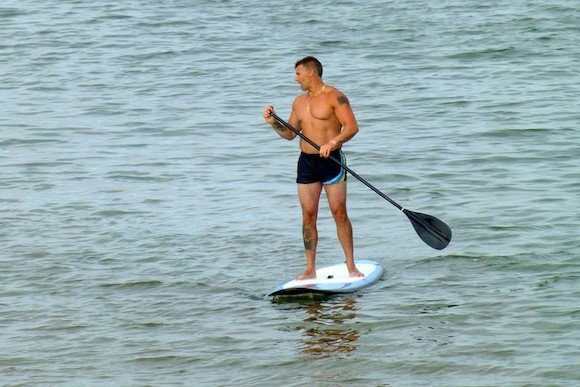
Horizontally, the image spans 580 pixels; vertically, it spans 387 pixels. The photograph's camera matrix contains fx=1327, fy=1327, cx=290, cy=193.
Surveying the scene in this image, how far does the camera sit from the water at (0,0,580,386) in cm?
968

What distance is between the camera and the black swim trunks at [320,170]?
→ 1080 centimetres

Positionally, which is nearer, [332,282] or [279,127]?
[279,127]

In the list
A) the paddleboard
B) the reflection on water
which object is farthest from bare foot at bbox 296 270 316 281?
the reflection on water

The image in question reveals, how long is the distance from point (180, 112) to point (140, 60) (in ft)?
15.8

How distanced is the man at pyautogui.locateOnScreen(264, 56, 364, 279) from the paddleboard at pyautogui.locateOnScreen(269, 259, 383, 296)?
40 centimetres

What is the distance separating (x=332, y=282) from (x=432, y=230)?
1036mm

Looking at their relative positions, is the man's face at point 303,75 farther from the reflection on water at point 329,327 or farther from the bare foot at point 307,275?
the reflection on water at point 329,327

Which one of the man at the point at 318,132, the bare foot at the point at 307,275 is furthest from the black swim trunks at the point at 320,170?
the bare foot at the point at 307,275

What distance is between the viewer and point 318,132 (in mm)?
10789

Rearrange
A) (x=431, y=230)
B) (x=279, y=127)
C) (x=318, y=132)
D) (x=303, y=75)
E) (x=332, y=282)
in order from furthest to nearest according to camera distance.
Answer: (x=431, y=230) → (x=332, y=282) → (x=279, y=127) → (x=318, y=132) → (x=303, y=75)

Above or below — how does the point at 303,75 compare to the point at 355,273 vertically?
above

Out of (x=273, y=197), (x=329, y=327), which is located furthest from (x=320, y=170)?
(x=273, y=197)

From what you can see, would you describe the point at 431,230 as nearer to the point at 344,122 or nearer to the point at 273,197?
the point at 344,122

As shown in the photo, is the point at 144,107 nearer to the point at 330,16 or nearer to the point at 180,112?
the point at 180,112
